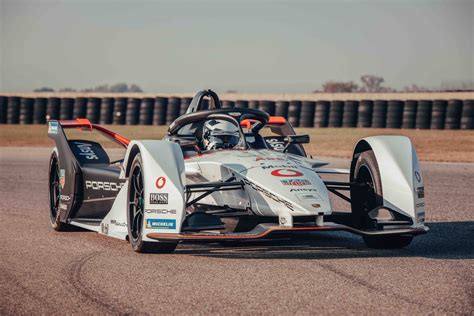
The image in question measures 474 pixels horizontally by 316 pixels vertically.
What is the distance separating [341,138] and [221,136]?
22.3 m

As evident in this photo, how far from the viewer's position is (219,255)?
8.40 m

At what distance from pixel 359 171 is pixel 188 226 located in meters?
2.33

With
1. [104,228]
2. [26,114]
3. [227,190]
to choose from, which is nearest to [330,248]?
[227,190]

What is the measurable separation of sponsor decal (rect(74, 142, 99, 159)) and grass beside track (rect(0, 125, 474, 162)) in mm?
14667

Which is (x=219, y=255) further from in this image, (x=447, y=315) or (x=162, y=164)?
(x=447, y=315)

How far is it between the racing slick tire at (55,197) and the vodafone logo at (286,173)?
3345 millimetres

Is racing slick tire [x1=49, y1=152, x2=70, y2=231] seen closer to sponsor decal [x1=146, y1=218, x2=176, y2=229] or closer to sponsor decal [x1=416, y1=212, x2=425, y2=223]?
sponsor decal [x1=146, y1=218, x2=176, y2=229]

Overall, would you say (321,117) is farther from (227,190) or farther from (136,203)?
(136,203)

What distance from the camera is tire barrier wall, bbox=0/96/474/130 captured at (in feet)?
104

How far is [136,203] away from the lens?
8.73 meters

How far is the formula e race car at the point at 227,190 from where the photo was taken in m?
8.08

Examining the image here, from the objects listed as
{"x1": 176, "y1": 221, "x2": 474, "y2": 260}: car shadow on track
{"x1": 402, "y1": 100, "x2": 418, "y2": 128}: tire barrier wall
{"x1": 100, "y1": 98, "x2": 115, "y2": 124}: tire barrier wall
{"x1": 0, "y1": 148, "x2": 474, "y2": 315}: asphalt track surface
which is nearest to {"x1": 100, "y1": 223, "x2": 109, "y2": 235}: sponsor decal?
{"x1": 0, "y1": 148, "x2": 474, "y2": 315}: asphalt track surface

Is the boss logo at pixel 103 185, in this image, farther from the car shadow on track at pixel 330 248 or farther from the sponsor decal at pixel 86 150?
the car shadow on track at pixel 330 248

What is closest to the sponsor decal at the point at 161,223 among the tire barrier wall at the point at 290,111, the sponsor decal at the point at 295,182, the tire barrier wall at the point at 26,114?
the sponsor decal at the point at 295,182
